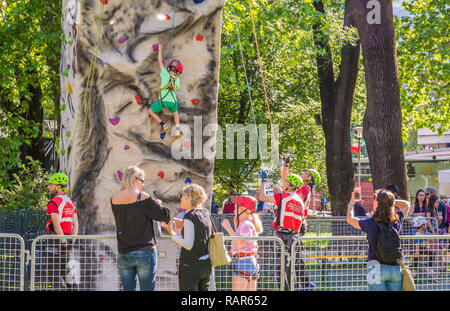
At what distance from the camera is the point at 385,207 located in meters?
7.23

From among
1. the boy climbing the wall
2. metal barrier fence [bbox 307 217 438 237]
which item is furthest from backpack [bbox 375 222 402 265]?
metal barrier fence [bbox 307 217 438 237]

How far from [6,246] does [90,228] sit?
6.24ft

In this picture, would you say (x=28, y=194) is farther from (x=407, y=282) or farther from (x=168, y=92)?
(x=407, y=282)

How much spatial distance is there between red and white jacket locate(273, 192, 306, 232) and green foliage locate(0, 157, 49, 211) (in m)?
9.12

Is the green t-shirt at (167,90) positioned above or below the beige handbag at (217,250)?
above

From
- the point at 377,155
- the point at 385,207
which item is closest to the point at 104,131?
the point at 385,207

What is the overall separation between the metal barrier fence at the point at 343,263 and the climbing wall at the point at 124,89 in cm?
259

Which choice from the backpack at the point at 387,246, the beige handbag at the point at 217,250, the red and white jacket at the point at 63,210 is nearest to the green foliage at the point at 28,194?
the red and white jacket at the point at 63,210

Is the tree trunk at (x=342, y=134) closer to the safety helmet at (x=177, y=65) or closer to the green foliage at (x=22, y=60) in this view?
the green foliage at (x=22, y=60)

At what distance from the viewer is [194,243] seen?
22.4 ft

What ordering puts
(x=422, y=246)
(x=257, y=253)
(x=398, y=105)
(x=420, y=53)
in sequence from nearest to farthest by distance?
(x=257, y=253) → (x=422, y=246) → (x=398, y=105) → (x=420, y=53)

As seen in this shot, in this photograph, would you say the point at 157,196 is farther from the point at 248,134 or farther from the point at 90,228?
the point at 248,134

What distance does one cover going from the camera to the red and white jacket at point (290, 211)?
34.1 feet

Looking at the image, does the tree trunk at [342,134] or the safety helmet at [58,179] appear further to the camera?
the tree trunk at [342,134]
